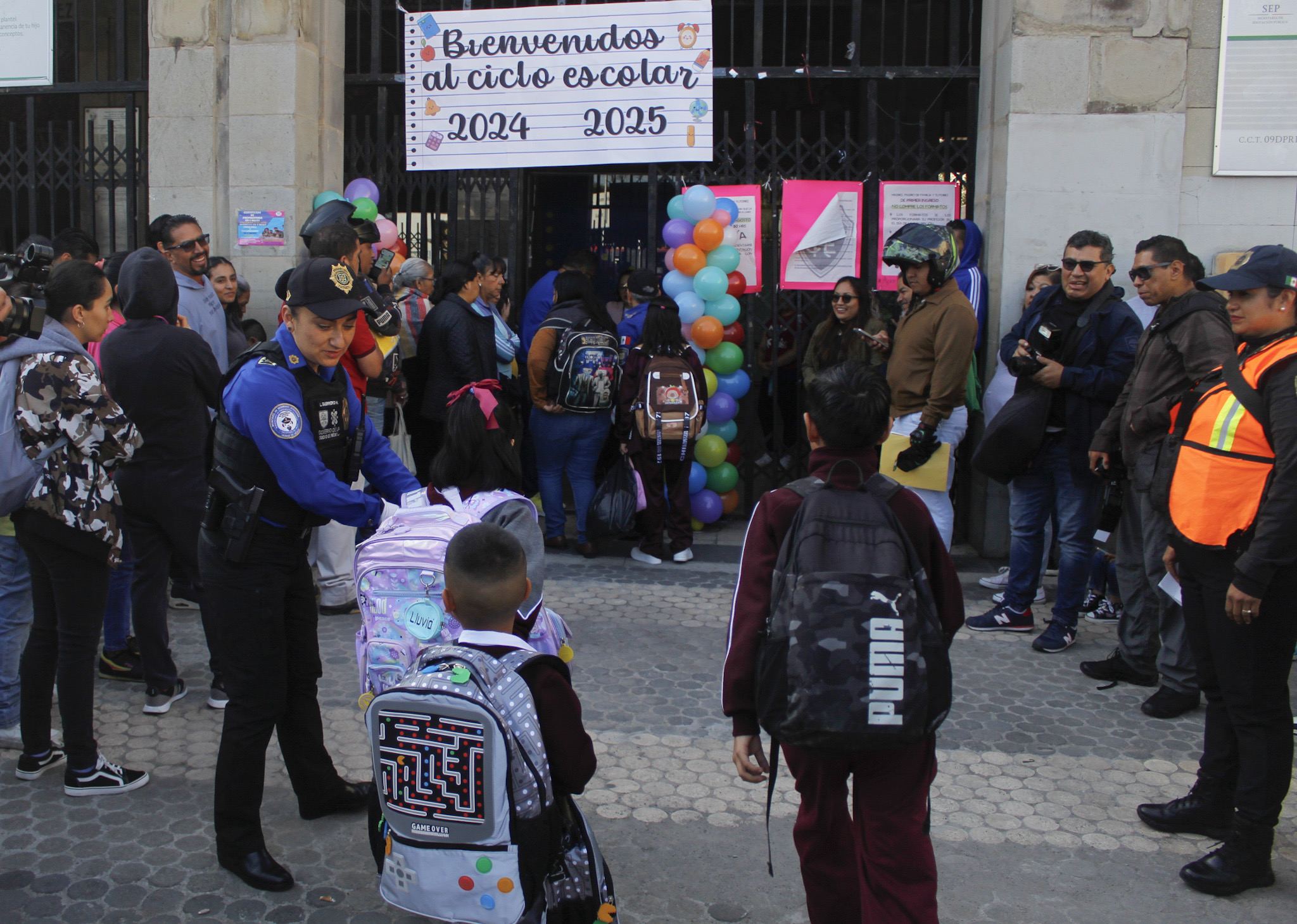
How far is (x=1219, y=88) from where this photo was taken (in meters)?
6.64

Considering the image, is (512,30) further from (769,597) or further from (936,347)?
(769,597)

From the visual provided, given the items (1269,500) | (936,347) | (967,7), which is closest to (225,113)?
(936,347)

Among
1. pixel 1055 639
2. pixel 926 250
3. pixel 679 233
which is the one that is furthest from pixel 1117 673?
pixel 679 233

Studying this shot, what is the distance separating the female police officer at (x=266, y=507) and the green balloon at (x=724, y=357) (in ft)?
13.4

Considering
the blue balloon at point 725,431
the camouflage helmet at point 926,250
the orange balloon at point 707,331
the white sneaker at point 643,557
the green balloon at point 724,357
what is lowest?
the white sneaker at point 643,557

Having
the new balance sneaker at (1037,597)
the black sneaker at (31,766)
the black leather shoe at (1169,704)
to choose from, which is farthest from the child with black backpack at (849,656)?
the new balance sneaker at (1037,597)

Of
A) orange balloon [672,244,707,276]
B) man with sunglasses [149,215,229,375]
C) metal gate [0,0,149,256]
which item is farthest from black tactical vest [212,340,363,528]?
metal gate [0,0,149,256]

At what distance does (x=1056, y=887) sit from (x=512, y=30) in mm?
6453

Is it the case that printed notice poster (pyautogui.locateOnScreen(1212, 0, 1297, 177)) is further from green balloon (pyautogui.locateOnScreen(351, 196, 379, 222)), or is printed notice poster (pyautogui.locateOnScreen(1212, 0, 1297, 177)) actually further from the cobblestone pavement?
green balloon (pyautogui.locateOnScreen(351, 196, 379, 222))

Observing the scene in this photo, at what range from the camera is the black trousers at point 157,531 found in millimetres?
4527

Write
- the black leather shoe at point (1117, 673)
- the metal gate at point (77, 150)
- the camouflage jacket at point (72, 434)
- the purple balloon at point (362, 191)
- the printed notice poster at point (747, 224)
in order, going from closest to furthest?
1. the camouflage jacket at point (72, 434)
2. the black leather shoe at point (1117, 673)
3. the printed notice poster at point (747, 224)
4. the purple balloon at point (362, 191)
5. the metal gate at point (77, 150)

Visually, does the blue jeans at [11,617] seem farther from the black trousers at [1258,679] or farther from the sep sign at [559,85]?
the sep sign at [559,85]

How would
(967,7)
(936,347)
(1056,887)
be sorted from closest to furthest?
(1056,887)
(936,347)
(967,7)

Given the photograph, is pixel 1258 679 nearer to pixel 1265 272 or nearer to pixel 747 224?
pixel 1265 272
